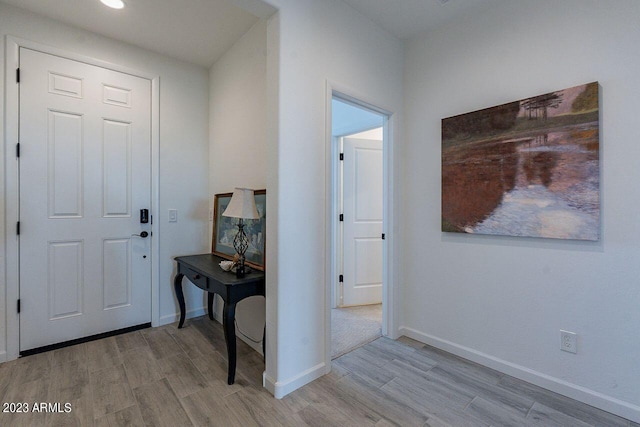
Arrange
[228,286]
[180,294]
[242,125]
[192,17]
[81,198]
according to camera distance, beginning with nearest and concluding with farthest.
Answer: [228,286], [192,17], [81,198], [242,125], [180,294]

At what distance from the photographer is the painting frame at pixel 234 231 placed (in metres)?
2.31

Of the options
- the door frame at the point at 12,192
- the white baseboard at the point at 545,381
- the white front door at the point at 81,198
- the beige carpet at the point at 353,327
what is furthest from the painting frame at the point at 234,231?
the white baseboard at the point at 545,381

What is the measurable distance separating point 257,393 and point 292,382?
0.22 metres

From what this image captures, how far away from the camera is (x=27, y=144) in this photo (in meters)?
2.21

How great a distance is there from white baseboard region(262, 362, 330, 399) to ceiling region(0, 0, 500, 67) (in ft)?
7.50

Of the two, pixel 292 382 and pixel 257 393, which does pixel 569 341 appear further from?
pixel 257 393

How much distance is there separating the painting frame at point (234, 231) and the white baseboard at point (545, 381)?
1580mm

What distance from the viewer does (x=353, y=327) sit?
9.40 feet

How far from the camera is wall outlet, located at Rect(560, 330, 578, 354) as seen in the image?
177cm

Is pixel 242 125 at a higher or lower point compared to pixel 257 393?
higher

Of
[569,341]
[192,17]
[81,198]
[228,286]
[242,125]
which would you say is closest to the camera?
[569,341]

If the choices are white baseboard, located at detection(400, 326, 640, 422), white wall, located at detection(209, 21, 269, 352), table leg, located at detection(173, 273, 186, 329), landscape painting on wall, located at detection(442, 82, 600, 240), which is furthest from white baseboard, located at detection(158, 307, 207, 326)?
landscape painting on wall, located at detection(442, 82, 600, 240)

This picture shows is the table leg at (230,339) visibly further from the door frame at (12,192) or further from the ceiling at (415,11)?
the ceiling at (415,11)

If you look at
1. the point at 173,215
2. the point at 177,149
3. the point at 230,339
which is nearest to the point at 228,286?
the point at 230,339
